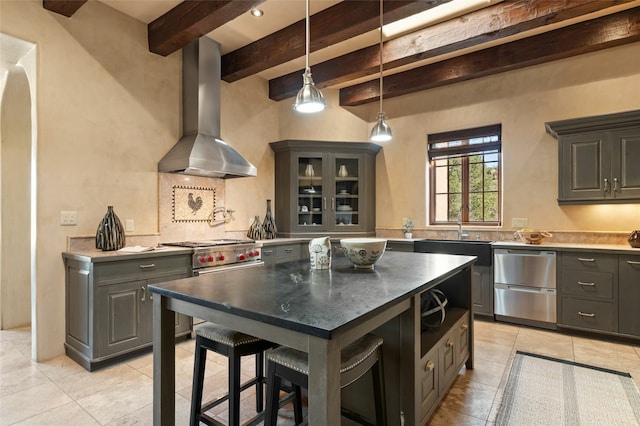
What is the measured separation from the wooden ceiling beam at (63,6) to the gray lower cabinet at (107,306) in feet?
6.74

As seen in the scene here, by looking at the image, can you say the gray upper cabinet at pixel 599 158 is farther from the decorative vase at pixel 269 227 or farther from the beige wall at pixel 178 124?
the decorative vase at pixel 269 227

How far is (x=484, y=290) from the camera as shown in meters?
3.88

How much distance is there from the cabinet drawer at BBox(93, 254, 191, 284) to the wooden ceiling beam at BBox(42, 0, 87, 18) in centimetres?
213

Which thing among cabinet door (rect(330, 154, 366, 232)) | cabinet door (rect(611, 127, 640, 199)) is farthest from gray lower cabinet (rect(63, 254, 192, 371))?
cabinet door (rect(611, 127, 640, 199))

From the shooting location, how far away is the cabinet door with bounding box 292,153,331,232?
4.86 m

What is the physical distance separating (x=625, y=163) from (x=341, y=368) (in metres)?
3.64

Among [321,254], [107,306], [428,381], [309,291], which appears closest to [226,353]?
[309,291]

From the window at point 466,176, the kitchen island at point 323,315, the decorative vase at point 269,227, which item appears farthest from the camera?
the decorative vase at point 269,227

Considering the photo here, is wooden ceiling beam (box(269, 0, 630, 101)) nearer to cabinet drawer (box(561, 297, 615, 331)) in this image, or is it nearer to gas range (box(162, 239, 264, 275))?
gas range (box(162, 239, 264, 275))

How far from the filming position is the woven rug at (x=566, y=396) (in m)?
2.00

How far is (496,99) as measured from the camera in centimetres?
429

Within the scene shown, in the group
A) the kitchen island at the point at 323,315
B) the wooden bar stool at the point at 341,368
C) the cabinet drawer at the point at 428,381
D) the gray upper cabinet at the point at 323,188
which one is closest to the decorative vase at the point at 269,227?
the gray upper cabinet at the point at 323,188

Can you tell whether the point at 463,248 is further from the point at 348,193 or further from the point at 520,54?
the point at 520,54

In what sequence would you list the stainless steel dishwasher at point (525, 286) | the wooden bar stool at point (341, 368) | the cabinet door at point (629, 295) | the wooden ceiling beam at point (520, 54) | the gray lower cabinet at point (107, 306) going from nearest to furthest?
1. the wooden bar stool at point (341, 368)
2. the gray lower cabinet at point (107, 306)
3. the cabinet door at point (629, 295)
4. the wooden ceiling beam at point (520, 54)
5. the stainless steel dishwasher at point (525, 286)
